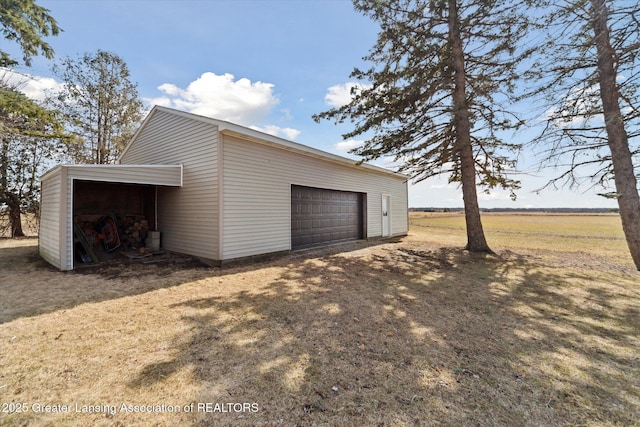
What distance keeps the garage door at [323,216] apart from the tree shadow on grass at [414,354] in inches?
155

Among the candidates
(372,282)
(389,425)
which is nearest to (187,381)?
(389,425)

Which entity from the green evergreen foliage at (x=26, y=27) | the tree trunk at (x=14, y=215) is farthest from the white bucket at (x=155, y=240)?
the tree trunk at (x=14, y=215)

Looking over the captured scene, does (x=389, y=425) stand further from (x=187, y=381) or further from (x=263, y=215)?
(x=263, y=215)

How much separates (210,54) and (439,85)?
7.76 metres

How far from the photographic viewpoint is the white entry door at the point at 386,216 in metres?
13.2

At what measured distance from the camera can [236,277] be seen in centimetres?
579

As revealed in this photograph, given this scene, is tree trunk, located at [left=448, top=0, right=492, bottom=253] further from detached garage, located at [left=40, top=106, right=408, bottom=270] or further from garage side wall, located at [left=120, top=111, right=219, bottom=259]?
garage side wall, located at [left=120, top=111, right=219, bottom=259]

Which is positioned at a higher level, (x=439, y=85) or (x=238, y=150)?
(x=439, y=85)

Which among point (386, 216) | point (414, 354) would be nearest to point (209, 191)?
point (414, 354)

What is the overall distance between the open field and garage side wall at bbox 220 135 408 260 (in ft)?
5.50

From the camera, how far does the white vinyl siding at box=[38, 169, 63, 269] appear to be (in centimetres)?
608

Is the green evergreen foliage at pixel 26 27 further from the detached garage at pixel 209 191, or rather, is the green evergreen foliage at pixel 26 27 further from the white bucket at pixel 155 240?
the white bucket at pixel 155 240

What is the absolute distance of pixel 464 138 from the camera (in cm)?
848

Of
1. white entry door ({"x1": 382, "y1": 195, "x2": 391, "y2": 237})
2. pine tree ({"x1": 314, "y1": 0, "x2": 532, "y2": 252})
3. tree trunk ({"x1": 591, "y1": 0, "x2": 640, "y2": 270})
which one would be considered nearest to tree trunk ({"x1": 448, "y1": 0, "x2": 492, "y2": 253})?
pine tree ({"x1": 314, "y1": 0, "x2": 532, "y2": 252})
